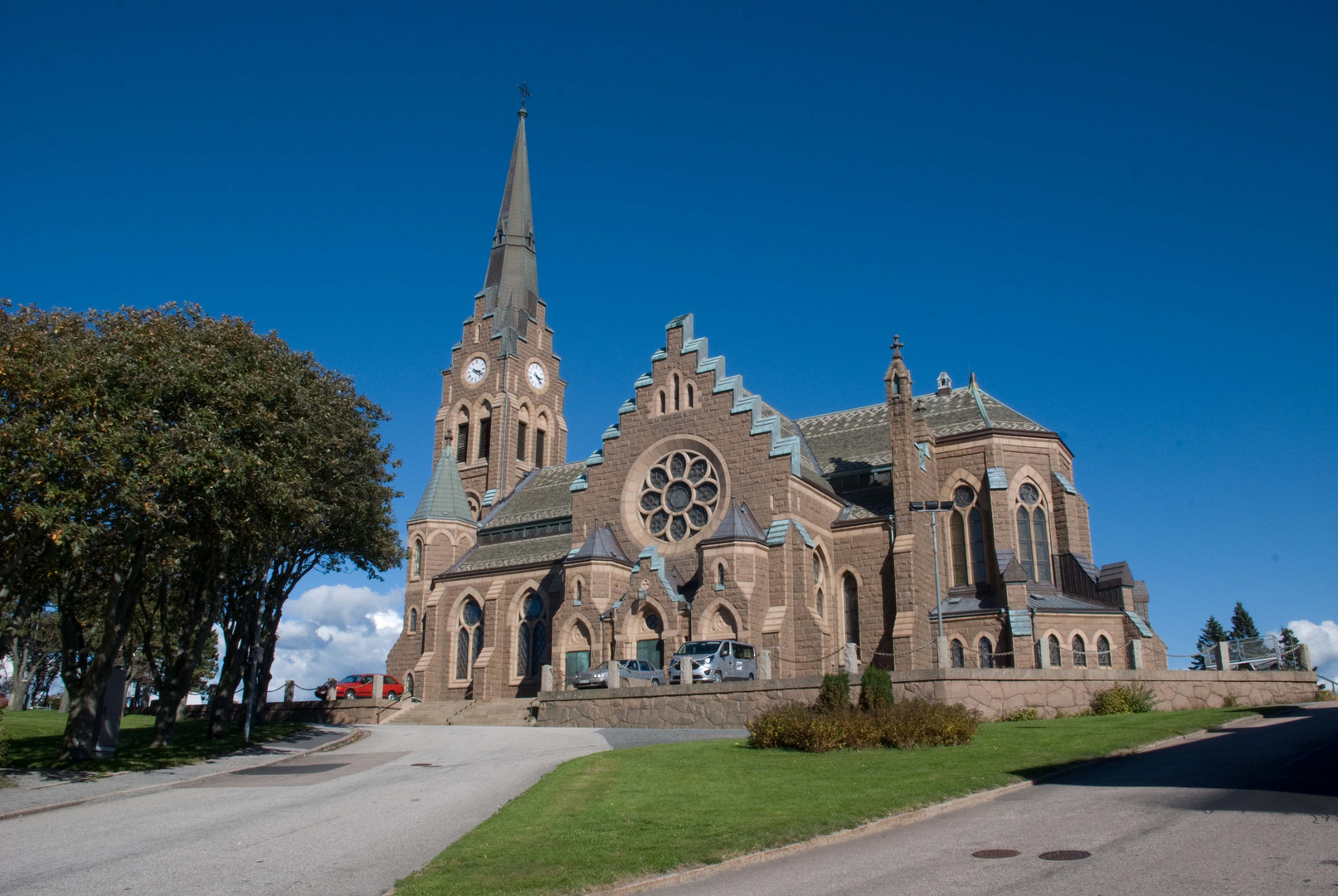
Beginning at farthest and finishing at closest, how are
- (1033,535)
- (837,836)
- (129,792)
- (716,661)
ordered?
(1033,535)
(716,661)
(129,792)
(837,836)

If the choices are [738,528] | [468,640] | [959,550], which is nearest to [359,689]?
[468,640]

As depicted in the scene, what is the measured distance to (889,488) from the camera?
1608 inches

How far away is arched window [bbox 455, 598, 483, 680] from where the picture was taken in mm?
46656

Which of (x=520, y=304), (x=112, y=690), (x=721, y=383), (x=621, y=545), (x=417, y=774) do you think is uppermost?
(x=520, y=304)

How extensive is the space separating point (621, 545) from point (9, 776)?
24.0 m

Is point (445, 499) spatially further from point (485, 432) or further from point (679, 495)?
point (679, 495)

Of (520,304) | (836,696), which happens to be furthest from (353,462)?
(520,304)

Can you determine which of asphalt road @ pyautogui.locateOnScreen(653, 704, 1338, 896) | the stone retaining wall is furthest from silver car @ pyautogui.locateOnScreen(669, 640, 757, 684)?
asphalt road @ pyautogui.locateOnScreen(653, 704, 1338, 896)

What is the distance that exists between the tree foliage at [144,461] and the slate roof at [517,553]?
722 inches

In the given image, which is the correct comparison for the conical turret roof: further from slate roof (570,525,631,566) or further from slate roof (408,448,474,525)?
slate roof (570,525,631,566)

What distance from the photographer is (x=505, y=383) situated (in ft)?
206

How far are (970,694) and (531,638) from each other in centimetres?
2431

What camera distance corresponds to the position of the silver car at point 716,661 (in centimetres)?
2962

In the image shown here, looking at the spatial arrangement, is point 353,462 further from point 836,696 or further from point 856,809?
point 856,809
